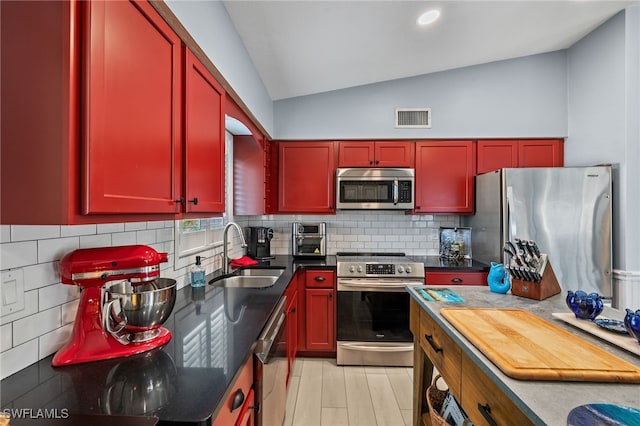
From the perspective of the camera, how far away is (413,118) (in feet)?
11.0

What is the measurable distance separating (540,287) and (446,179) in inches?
72.1

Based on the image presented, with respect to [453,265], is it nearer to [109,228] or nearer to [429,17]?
[429,17]

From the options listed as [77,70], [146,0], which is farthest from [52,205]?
[146,0]

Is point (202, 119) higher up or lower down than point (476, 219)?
higher up

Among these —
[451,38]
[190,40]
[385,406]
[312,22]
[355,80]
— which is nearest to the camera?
[190,40]

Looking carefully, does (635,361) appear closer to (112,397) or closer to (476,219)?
(112,397)

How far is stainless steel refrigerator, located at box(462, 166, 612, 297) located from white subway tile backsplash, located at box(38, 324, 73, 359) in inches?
115

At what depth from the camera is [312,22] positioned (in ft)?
6.73

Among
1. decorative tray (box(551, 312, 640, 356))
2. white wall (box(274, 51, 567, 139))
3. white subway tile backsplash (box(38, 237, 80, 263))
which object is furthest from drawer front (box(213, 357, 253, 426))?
white wall (box(274, 51, 567, 139))

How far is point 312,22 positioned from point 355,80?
1195mm

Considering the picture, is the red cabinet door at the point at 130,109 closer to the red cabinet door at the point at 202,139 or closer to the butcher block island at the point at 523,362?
the red cabinet door at the point at 202,139

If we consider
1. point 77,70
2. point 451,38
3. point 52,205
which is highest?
point 451,38

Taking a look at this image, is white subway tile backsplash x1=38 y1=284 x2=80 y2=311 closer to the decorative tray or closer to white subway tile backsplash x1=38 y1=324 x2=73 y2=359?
white subway tile backsplash x1=38 y1=324 x2=73 y2=359

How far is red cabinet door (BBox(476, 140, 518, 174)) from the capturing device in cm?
326
